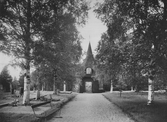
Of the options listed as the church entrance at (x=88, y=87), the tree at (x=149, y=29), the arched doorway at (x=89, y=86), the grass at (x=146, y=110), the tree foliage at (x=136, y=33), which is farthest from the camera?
the church entrance at (x=88, y=87)

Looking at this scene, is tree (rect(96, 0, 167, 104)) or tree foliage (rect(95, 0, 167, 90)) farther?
tree foliage (rect(95, 0, 167, 90))

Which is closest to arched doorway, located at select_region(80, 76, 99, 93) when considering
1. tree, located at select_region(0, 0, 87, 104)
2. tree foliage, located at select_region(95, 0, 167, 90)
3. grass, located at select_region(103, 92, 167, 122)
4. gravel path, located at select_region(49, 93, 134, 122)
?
grass, located at select_region(103, 92, 167, 122)

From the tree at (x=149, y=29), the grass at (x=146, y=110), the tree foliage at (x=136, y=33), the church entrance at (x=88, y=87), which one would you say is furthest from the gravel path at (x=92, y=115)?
the church entrance at (x=88, y=87)

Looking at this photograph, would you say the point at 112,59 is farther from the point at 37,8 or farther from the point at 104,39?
the point at 37,8

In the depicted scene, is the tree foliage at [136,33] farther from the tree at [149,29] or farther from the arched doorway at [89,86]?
the arched doorway at [89,86]

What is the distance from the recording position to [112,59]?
1069 cm

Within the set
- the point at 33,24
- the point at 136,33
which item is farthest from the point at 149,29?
the point at 33,24

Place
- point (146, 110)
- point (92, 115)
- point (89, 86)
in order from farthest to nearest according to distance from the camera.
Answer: point (89, 86)
point (146, 110)
point (92, 115)

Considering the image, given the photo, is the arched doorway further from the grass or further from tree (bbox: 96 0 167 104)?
tree (bbox: 96 0 167 104)

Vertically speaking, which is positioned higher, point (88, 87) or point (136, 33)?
point (136, 33)

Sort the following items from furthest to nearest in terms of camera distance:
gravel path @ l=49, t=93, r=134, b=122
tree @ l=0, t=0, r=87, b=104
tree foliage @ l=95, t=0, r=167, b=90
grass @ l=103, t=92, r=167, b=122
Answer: tree @ l=0, t=0, r=87, b=104 < gravel path @ l=49, t=93, r=134, b=122 < grass @ l=103, t=92, r=167, b=122 < tree foliage @ l=95, t=0, r=167, b=90

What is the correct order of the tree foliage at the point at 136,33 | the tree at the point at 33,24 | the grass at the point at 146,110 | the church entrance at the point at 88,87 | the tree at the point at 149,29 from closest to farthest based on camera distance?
the tree at the point at 149,29
the tree foliage at the point at 136,33
the grass at the point at 146,110
the tree at the point at 33,24
the church entrance at the point at 88,87

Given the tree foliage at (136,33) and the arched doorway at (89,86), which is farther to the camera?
the arched doorway at (89,86)

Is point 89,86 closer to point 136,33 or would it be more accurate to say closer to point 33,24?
point 33,24
